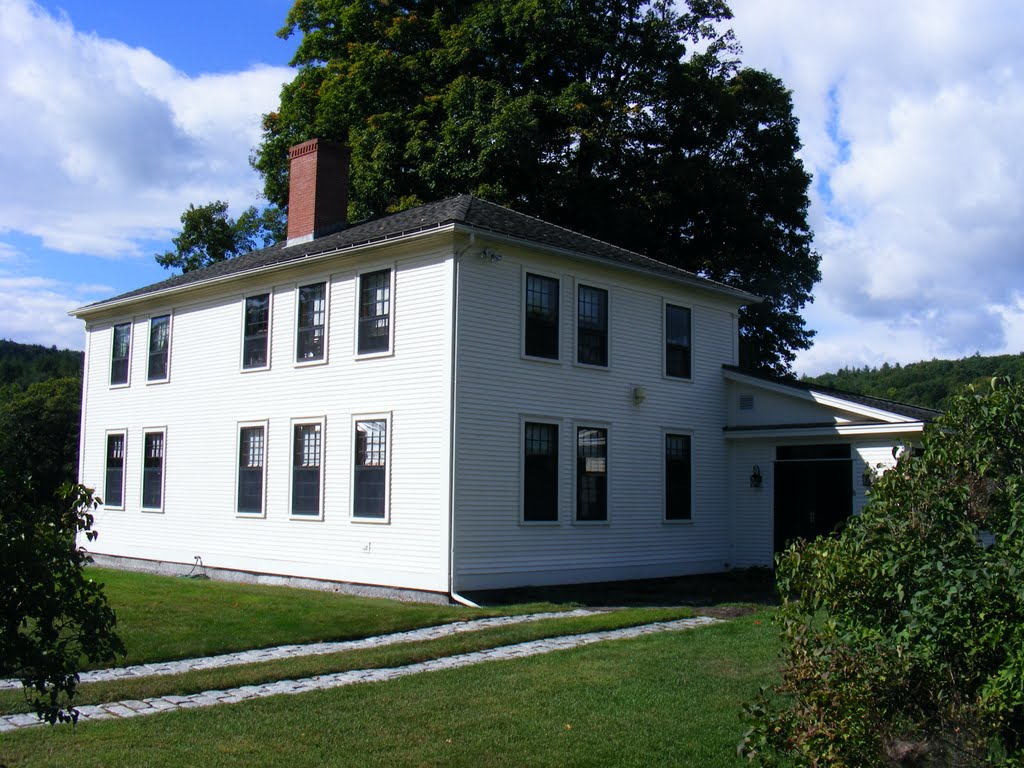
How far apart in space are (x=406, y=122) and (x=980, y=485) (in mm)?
25135

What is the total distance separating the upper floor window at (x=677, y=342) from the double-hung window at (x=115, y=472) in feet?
41.4

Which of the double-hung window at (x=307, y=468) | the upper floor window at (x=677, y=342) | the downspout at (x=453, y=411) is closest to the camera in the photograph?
the downspout at (x=453, y=411)

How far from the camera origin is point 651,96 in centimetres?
2878

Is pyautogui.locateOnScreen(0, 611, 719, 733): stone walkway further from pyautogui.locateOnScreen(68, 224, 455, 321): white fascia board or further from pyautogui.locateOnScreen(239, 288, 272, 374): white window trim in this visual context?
pyautogui.locateOnScreen(239, 288, 272, 374): white window trim

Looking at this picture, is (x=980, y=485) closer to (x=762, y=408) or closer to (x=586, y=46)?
(x=762, y=408)

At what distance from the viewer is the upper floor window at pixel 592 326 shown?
18.4m

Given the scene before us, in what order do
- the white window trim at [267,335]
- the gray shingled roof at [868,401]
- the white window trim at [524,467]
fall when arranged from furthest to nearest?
the white window trim at [267,335], the gray shingled roof at [868,401], the white window trim at [524,467]

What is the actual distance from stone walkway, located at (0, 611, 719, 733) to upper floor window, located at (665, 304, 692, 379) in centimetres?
793

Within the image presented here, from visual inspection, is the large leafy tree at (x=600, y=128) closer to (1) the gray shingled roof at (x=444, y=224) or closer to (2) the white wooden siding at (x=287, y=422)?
(1) the gray shingled roof at (x=444, y=224)

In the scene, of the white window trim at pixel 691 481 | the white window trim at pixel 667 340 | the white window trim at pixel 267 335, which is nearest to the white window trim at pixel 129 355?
the white window trim at pixel 267 335

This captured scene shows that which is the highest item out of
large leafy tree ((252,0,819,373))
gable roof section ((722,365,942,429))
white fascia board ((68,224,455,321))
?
large leafy tree ((252,0,819,373))

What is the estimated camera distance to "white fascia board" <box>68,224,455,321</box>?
16.4 m

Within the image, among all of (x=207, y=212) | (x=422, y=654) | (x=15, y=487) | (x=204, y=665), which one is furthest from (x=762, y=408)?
(x=207, y=212)

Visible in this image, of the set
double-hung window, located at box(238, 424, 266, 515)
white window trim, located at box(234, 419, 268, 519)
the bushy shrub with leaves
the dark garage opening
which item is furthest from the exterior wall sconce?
the bushy shrub with leaves
